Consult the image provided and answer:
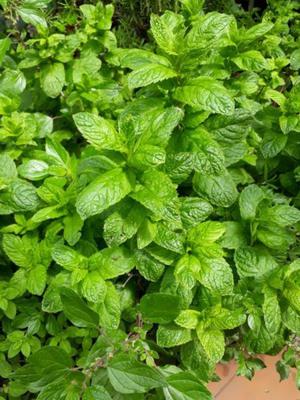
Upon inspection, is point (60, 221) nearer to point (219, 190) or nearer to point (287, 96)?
point (219, 190)

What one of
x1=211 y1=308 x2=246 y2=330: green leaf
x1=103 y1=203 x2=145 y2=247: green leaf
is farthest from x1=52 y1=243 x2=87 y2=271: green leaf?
x1=211 y1=308 x2=246 y2=330: green leaf

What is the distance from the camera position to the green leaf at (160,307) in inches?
38.4

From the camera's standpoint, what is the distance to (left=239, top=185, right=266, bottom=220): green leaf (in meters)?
1.10

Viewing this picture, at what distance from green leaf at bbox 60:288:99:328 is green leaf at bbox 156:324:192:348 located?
0.16 metres

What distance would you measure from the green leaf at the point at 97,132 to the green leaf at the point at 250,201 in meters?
0.34

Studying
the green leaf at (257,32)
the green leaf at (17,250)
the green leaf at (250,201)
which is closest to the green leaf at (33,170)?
the green leaf at (17,250)

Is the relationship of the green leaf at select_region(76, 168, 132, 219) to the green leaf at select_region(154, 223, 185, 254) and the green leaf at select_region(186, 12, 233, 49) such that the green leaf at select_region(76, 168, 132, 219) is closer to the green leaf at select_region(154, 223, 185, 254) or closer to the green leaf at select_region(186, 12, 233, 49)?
the green leaf at select_region(154, 223, 185, 254)

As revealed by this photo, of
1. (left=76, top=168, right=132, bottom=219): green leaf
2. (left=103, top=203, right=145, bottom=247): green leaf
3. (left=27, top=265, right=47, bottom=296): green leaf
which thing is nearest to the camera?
(left=76, top=168, right=132, bottom=219): green leaf

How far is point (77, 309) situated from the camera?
95cm

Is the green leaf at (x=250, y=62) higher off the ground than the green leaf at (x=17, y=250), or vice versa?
the green leaf at (x=250, y=62)

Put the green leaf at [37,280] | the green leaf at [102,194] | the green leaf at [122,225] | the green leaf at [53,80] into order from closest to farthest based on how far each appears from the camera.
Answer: the green leaf at [102,194] < the green leaf at [122,225] < the green leaf at [37,280] < the green leaf at [53,80]

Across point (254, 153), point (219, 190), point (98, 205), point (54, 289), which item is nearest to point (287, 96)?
point (254, 153)

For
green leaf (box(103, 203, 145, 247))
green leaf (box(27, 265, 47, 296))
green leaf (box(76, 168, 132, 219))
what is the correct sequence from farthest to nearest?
green leaf (box(27, 265, 47, 296)) → green leaf (box(103, 203, 145, 247)) → green leaf (box(76, 168, 132, 219))

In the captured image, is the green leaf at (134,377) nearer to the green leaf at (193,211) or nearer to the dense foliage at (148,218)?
the dense foliage at (148,218)
